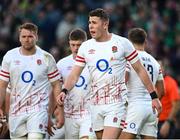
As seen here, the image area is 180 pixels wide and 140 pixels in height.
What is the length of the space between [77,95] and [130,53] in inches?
84.1

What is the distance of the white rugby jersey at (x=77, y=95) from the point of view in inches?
613

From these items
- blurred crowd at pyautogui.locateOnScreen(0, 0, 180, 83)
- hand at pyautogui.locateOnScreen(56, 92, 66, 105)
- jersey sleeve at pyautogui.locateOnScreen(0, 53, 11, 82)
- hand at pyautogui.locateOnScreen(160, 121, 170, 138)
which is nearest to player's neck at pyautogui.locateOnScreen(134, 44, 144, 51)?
hand at pyautogui.locateOnScreen(56, 92, 66, 105)

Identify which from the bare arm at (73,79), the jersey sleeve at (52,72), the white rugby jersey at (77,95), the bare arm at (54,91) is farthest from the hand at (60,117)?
the bare arm at (73,79)

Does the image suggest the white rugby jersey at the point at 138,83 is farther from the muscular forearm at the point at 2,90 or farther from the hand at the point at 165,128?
the hand at the point at 165,128

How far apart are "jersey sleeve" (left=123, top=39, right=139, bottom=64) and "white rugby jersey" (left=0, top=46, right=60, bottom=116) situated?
1.56m

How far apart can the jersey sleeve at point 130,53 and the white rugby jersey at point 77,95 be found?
1913mm

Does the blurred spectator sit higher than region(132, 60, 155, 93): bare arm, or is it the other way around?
region(132, 60, 155, 93): bare arm

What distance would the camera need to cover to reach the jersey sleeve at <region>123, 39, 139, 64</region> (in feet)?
45.1

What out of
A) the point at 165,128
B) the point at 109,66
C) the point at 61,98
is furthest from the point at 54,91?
the point at 165,128

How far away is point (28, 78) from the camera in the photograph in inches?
575

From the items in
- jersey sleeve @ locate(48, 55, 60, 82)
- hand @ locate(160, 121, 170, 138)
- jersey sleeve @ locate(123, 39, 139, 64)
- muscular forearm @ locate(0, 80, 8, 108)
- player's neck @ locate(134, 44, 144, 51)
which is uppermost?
player's neck @ locate(134, 44, 144, 51)

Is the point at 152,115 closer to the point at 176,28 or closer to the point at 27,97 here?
the point at 27,97

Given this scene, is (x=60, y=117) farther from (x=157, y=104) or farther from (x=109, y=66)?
(x=157, y=104)

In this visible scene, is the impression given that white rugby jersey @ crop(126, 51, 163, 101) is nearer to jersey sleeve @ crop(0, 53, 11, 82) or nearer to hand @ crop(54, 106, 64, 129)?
hand @ crop(54, 106, 64, 129)
